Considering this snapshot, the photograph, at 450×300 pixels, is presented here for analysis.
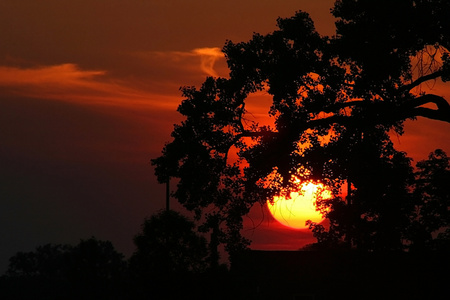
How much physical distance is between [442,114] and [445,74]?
1.44 meters

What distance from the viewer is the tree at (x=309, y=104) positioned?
2842 centimetres

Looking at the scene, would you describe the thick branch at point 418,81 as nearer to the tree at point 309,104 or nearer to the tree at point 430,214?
the tree at point 309,104

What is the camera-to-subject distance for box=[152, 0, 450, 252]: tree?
28422mm

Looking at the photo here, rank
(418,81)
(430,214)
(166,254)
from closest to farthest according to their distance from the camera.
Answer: (418,81) → (430,214) → (166,254)

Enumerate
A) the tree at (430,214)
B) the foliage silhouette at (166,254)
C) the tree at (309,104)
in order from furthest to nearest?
the foliage silhouette at (166,254) < the tree at (430,214) < the tree at (309,104)

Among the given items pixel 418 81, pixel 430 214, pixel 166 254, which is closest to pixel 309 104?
pixel 418 81

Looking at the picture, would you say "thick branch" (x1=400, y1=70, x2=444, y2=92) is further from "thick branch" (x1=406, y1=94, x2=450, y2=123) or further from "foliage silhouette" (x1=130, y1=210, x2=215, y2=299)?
"foliage silhouette" (x1=130, y1=210, x2=215, y2=299)

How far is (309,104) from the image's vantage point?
96.2 ft

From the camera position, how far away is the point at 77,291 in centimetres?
11356

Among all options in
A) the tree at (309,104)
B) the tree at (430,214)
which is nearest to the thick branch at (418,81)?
the tree at (309,104)

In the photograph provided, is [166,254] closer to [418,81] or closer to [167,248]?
[167,248]

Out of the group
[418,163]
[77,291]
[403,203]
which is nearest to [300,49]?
[403,203]

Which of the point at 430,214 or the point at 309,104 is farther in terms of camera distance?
the point at 430,214

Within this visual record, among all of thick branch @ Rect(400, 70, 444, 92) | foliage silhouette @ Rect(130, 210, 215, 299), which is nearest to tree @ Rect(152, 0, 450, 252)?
thick branch @ Rect(400, 70, 444, 92)
